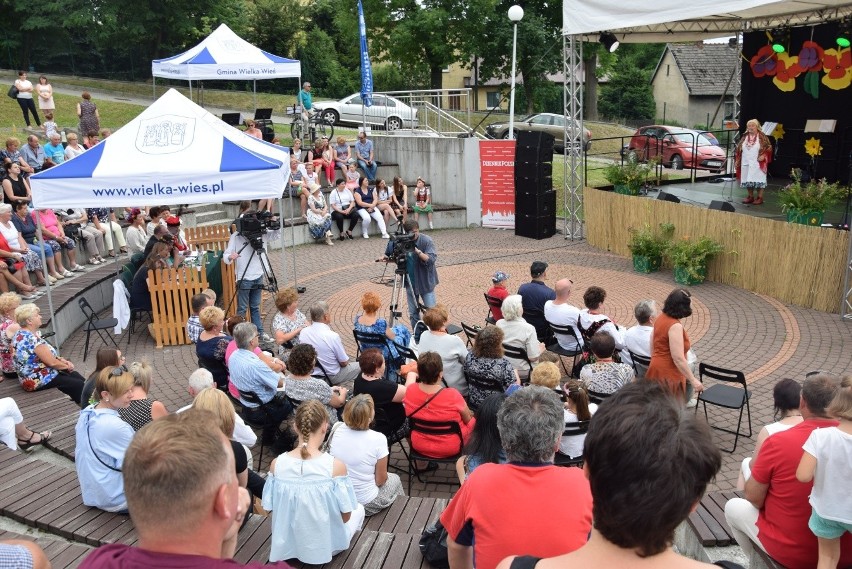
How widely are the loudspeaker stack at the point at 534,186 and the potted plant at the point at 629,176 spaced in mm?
1374

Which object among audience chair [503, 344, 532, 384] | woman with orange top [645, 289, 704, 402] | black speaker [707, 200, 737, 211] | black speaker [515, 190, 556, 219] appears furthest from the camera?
black speaker [515, 190, 556, 219]

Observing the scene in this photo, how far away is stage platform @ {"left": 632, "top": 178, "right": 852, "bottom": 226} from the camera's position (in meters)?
14.1

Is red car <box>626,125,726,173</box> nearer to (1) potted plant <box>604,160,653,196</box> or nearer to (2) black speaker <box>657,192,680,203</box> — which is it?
(1) potted plant <box>604,160,653,196</box>

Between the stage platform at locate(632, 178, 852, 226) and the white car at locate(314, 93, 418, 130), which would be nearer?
the stage platform at locate(632, 178, 852, 226)

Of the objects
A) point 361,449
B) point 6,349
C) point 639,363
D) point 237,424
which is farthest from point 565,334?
point 6,349

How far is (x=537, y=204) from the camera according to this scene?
1600cm

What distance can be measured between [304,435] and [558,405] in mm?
1720

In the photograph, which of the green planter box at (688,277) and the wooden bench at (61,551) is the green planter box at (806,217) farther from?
the wooden bench at (61,551)

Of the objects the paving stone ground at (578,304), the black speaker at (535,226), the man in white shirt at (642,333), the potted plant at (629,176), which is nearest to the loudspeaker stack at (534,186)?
Result: the black speaker at (535,226)

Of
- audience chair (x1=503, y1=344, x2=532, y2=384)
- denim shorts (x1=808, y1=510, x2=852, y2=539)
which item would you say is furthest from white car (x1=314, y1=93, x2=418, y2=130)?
denim shorts (x1=808, y1=510, x2=852, y2=539)

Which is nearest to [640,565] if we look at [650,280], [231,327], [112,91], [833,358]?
[231,327]

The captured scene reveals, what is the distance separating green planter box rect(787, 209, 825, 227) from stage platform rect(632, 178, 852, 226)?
58.4 inches

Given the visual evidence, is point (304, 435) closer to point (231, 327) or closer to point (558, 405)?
point (558, 405)

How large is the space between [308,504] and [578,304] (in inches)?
315
